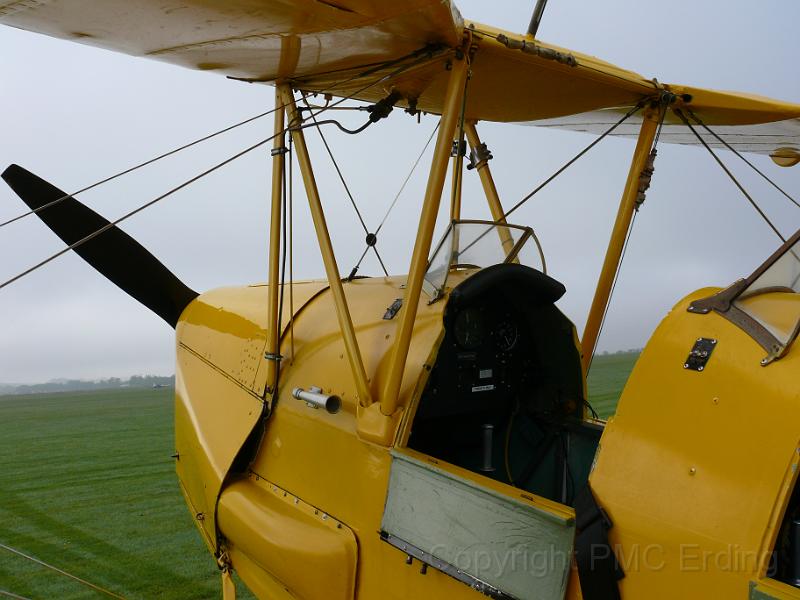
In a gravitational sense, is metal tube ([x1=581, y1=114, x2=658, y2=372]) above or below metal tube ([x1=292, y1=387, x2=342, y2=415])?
above

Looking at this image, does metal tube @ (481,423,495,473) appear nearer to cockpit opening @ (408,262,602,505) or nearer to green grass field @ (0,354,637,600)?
cockpit opening @ (408,262,602,505)

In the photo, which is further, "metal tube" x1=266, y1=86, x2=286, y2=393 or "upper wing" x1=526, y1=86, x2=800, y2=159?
"upper wing" x1=526, y1=86, x2=800, y2=159

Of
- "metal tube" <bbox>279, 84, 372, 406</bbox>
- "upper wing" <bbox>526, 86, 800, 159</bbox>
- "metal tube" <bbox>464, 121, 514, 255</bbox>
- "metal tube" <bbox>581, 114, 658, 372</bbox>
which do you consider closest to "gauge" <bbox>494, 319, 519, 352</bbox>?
"metal tube" <bbox>581, 114, 658, 372</bbox>

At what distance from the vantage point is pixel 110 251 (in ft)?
16.0

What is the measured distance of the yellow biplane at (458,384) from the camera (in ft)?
6.11

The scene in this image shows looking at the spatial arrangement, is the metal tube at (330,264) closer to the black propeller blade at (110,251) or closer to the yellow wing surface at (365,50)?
the yellow wing surface at (365,50)

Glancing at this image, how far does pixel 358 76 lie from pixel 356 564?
219 centimetres

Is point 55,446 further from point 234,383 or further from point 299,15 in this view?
point 299,15

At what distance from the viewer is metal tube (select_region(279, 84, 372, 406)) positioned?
295cm

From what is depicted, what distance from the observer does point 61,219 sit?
480 cm

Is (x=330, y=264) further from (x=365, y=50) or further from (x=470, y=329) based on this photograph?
(x=365, y=50)

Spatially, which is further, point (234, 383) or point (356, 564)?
point (234, 383)

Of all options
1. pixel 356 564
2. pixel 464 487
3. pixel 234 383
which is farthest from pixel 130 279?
pixel 464 487

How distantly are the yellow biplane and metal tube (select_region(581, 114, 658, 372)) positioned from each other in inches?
0.5
